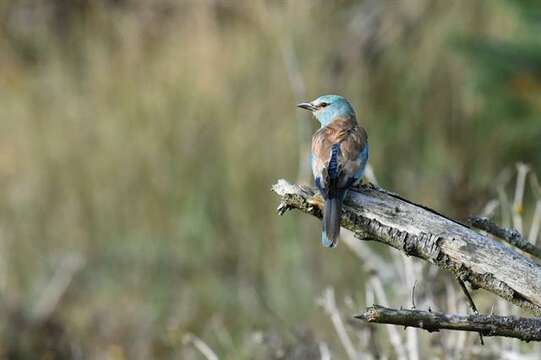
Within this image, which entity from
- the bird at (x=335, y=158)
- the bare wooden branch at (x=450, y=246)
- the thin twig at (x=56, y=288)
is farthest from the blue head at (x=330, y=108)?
→ the thin twig at (x=56, y=288)

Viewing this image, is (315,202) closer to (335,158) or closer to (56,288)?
(335,158)

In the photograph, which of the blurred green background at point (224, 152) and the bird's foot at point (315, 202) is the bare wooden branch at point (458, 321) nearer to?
the bird's foot at point (315, 202)

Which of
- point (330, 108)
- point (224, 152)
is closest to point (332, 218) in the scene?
point (330, 108)

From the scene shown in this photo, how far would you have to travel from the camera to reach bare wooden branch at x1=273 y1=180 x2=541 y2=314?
244cm

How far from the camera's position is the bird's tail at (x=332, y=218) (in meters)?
2.89

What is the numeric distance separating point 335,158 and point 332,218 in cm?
48

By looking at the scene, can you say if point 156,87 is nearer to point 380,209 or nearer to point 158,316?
point 158,316

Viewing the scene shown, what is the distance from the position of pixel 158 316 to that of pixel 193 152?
1.87 meters

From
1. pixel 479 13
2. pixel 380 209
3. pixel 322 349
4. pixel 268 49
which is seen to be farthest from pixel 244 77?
pixel 380 209

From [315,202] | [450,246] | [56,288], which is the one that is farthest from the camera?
[56,288]

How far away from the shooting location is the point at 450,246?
252 cm

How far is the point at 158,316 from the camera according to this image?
7.52 meters

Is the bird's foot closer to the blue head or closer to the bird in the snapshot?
the bird

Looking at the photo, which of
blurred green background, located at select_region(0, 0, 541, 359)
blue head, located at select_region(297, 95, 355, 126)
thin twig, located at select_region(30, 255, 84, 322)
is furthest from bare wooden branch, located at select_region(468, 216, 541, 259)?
thin twig, located at select_region(30, 255, 84, 322)
